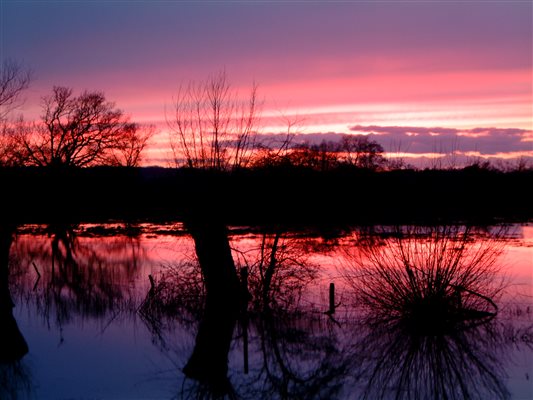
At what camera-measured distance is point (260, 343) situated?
1639 centimetres

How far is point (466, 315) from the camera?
57.2ft

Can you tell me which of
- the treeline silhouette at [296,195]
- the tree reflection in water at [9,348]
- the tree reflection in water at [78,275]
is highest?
the treeline silhouette at [296,195]

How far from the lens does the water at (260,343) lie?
12859mm

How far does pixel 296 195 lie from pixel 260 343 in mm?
34245

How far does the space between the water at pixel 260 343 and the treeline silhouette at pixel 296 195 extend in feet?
23.1

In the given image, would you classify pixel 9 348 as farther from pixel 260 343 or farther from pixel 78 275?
pixel 78 275

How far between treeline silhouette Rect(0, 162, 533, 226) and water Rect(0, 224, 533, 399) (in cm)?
703

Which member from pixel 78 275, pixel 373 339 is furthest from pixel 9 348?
pixel 78 275

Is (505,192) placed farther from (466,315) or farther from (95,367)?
(95,367)

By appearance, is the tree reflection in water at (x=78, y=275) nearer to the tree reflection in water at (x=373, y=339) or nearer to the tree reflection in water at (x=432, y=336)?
the tree reflection in water at (x=373, y=339)

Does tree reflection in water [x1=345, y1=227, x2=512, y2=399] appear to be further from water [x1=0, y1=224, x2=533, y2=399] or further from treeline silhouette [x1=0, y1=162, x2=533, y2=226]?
treeline silhouette [x1=0, y1=162, x2=533, y2=226]

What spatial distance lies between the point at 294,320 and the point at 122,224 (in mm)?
42132

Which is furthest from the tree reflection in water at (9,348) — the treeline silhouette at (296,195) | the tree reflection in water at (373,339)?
the treeline silhouette at (296,195)

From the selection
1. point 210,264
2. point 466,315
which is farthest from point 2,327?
point 466,315
